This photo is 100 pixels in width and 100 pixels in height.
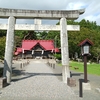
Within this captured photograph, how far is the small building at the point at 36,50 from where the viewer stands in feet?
179

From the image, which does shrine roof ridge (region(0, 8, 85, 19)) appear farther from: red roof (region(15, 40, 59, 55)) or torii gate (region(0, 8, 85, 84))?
red roof (region(15, 40, 59, 55))

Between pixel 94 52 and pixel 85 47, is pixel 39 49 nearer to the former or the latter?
pixel 94 52

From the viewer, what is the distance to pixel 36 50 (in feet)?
180

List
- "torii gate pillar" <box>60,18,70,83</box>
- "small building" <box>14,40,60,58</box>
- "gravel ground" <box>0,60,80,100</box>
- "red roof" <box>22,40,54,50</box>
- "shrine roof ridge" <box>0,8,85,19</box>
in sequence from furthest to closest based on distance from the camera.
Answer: "red roof" <box>22,40,54,50</box> → "small building" <box>14,40,60,58</box> → "shrine roof ridge" <box>0,8,85,19</box> → "torii gate pillar" <box>60,18,70,83</box> → "gravel ground" <box>0,60,80,100</box>

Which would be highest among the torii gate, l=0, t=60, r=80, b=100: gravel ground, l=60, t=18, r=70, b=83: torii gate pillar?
the torii gate

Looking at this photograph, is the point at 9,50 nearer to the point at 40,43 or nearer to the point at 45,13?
the point at 45,13

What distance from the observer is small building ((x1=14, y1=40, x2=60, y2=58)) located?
54.6 metres

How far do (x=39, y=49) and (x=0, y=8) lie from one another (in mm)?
42680

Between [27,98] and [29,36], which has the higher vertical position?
[29,36]

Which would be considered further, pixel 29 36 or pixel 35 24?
pixel 29 36

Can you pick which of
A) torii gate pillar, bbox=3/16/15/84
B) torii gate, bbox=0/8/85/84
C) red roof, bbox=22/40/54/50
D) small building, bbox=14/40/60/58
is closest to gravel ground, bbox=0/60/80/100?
torii gate pillar, bbox=3/16/15/84

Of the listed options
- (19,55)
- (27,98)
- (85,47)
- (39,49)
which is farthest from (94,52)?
(27,98)

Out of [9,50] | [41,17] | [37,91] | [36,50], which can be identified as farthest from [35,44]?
[37,91]

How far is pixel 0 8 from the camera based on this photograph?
41.7 feet
